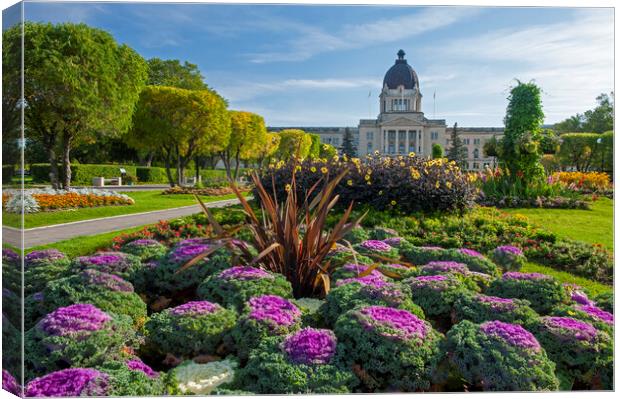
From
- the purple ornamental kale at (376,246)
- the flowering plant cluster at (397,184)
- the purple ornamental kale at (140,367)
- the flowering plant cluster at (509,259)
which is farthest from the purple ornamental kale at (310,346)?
the flowering plant cluster at (397,184)

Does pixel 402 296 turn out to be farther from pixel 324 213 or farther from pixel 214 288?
pixel 214 288

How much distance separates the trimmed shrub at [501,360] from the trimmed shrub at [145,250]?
2.54 m

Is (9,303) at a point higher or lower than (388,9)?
lower

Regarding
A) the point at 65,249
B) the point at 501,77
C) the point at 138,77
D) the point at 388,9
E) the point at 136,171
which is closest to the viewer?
the point at 388,9

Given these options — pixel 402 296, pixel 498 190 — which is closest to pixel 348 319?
pixel 402 296

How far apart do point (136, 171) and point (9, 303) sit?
11.5 metres

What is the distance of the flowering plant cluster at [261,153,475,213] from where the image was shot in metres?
7.01

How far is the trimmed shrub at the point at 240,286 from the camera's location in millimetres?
3199

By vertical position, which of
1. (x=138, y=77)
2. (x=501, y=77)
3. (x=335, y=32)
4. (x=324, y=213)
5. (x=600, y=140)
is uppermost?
(x=138, y=77)

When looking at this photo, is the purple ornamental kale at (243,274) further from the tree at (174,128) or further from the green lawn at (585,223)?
the tree at (174,128)

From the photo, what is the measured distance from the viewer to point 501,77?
3.77 meters

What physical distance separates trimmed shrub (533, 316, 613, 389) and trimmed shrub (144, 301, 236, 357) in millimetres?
1724

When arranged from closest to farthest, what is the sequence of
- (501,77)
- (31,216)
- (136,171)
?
(31,216)
(501,77)
(136,171)

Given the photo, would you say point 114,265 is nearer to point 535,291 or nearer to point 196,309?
point 196,309
